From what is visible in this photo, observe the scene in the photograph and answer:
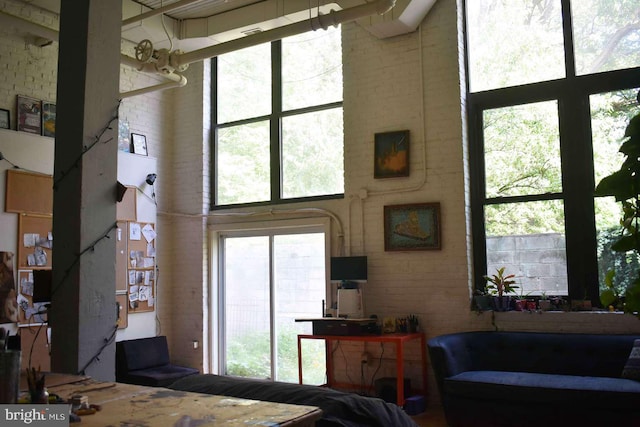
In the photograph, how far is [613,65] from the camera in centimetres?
596

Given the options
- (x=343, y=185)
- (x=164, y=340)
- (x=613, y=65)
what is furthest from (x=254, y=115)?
(x=613, y=65)

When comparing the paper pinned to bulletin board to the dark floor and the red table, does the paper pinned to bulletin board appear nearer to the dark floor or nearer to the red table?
the red table

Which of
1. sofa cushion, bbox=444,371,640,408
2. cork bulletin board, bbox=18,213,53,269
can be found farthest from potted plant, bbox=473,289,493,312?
cork bulletin board, bbox=18,213,53,269

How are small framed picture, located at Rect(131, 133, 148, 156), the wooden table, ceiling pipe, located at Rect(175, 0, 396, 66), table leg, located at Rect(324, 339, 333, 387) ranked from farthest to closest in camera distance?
1. small framed picture, located at Rect(131, 133, 148, 156)
2. table leg, located at Rect(324, 339, 333, 387)
3. ceiling pipe, located at Rect(175, 0, 396, 66)
4. the wooden table

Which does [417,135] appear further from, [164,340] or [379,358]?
[164,340]

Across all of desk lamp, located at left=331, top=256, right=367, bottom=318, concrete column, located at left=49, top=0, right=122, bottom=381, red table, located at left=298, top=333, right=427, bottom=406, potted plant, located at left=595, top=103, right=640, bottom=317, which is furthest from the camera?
desk lamp, located at left=331, top=256, right=367, bottom=318

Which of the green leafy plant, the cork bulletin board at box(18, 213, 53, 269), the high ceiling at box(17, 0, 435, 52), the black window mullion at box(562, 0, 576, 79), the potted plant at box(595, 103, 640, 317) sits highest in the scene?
the high ceiling at box(17, 0, 435, 52)

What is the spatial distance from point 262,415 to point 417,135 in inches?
194

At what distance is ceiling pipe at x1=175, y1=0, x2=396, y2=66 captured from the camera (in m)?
5.71

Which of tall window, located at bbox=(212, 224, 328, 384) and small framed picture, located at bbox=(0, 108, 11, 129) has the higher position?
small framed picture, located at bbox=(0, 108, 11, 129)

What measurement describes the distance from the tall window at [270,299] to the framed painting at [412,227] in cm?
89

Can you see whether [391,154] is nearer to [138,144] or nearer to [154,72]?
[154,72]

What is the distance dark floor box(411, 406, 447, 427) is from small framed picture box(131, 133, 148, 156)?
4.83 meters

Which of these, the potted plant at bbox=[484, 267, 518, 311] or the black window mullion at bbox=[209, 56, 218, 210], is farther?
the black window mullion at bbox=[209, 56, 218, 210]
